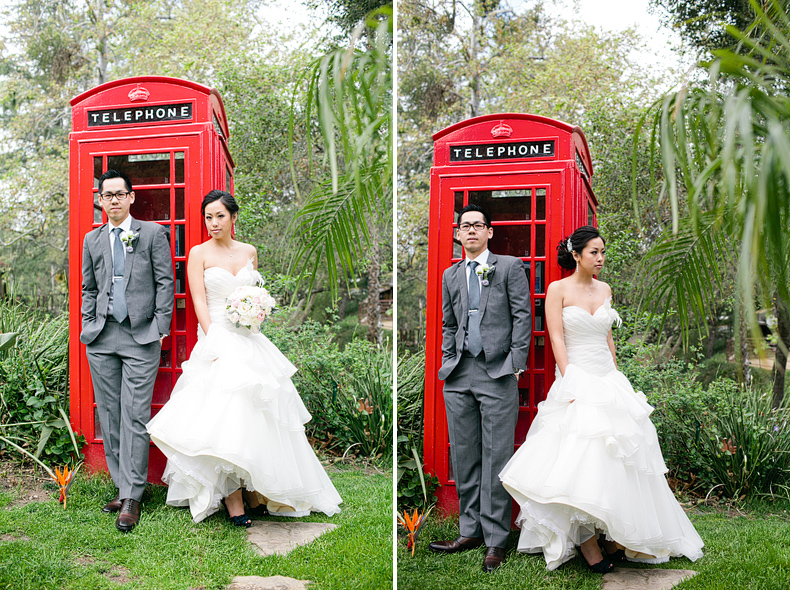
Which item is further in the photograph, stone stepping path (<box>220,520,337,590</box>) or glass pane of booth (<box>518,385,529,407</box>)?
glass pane of booth (<box>518,385,529,407</box>)

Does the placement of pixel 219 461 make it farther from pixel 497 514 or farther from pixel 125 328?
pixel 497 514

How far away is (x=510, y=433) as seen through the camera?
3385mm

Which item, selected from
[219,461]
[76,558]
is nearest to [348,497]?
[219,461]

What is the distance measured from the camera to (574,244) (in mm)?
3273

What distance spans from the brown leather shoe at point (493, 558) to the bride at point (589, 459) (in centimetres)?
13

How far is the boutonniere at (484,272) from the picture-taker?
3363mm

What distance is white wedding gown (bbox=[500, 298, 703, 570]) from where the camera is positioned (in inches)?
118

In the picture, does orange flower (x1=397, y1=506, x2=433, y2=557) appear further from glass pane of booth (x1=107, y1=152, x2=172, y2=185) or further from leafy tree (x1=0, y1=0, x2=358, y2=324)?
leafy tree (x1=0, y1=0, x2=358, y2=324)

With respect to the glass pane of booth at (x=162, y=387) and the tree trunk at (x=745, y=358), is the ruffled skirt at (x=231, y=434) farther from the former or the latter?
the tree trunk at (x=745, y=358)

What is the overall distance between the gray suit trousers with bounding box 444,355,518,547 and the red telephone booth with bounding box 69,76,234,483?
5.61 feet

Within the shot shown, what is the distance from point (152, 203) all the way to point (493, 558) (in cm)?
299

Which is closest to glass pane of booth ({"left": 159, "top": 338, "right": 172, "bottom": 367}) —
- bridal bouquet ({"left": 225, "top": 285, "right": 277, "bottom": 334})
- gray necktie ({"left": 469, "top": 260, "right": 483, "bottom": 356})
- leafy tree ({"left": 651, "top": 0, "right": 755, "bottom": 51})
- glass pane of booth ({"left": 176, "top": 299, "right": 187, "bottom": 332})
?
glass pane of booth ({"left": 176, "top": 299, "right": 187, "bottom": 332})

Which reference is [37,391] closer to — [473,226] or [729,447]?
[473,226]

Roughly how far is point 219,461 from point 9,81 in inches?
197
